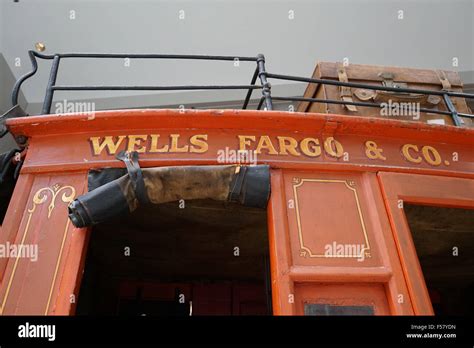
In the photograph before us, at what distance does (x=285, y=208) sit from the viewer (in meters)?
3.25

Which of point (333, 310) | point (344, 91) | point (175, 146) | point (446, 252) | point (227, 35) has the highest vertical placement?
point (227, 35)

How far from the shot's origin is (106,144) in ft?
11.4

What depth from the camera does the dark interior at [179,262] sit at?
4.19 metres

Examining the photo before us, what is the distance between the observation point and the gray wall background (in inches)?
340

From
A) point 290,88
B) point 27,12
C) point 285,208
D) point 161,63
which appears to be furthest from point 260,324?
point 27,12

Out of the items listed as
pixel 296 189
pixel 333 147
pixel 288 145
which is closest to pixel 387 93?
pixel 333 147

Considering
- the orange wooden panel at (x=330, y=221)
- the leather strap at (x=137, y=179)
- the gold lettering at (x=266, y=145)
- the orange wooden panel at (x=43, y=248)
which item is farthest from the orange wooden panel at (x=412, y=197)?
the orange wooden panel at (x=43, y=248)

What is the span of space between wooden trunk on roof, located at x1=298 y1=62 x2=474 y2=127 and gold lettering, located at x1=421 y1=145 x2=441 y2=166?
89 cm

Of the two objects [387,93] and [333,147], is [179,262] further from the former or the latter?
[387,93]

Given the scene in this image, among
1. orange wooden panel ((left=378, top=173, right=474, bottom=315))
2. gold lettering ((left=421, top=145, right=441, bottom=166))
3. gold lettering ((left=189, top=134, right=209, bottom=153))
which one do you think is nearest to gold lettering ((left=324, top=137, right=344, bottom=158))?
orange wooden panel ((left=378, top=173, right=474, bottom=315))

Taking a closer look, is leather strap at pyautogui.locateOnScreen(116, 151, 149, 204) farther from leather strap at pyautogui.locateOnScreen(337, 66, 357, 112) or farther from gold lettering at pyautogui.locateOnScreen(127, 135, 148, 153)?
leather strap at pyautogui.locateOnScreen(337, 66, 357, 112)

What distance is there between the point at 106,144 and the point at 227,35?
6157 mm

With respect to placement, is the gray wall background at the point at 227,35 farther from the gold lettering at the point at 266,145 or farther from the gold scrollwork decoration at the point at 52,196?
the gold scrollwork decoration at the point at 52,196

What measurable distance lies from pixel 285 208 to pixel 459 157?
1.88 metres
